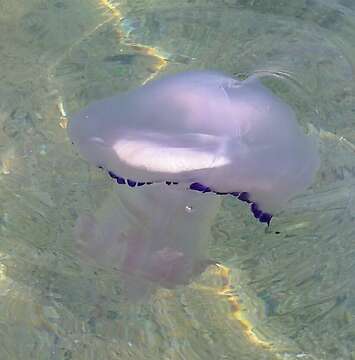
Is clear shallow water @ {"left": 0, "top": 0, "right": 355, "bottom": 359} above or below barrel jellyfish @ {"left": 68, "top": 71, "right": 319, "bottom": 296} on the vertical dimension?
below

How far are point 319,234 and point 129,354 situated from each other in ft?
3.17

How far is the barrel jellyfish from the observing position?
7.23 feet

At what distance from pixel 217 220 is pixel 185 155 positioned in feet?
3.02

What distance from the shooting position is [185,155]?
217cm

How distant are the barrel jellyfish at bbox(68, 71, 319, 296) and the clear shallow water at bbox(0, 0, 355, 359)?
7.5 inches

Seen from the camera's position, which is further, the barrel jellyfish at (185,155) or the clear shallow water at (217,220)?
the clear shallow water at (217,220)

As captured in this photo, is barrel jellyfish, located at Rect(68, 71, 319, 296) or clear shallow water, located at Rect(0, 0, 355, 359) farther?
clear shallow water, located at Rect(0, 0, 355, 359)

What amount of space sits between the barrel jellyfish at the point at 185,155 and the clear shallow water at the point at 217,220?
19cm

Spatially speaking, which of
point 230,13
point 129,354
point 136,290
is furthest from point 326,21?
point 129,354

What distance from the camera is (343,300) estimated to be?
284 centimetres

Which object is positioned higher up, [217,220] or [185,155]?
[185,155]

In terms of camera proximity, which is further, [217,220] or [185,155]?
[217,220]

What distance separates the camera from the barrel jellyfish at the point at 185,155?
2.20 metres

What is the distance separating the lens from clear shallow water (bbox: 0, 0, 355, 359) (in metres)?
2.68
